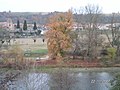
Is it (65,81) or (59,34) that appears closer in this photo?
(65,81)

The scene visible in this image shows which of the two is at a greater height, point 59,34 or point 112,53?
point 59,34

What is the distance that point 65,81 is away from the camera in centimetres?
1964

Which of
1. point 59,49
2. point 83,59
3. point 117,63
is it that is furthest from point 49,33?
point 117,63

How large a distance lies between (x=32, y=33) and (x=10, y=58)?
34709 mm

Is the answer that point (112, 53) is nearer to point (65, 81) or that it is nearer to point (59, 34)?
point (59, 34)

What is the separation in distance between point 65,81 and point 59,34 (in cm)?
1816

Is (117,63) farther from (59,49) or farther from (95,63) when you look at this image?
(59,49)

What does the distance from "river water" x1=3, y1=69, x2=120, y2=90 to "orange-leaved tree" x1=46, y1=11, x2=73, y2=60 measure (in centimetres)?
611

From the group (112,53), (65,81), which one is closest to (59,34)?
(112,53)

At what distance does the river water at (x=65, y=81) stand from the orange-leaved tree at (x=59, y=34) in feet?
20.1

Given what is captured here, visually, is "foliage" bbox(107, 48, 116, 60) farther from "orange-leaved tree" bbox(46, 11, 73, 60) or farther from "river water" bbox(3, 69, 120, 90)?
"river water" bbox(3, 69, 120, 90)

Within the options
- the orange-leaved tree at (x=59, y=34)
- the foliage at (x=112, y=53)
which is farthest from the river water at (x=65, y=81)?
the orange-leaved tree at (x=59, y=34)

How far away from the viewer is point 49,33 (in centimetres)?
3806

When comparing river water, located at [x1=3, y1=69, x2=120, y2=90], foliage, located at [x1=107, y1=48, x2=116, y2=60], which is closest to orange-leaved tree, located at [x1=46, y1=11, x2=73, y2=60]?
foliage, located at [x1=107, y1=48, x2=116, y2=60]
